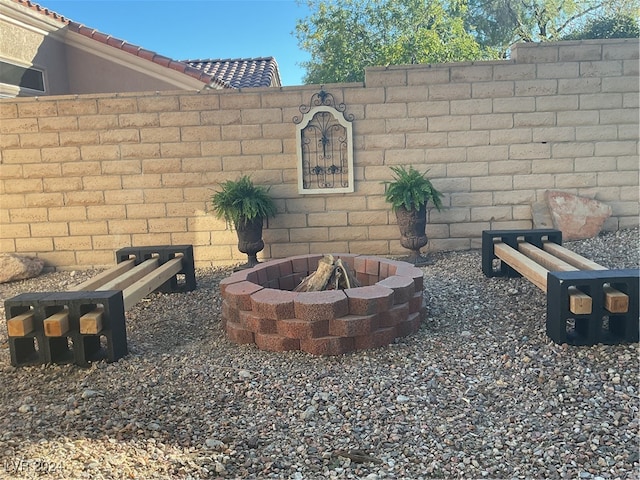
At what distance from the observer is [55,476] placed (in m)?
2.22

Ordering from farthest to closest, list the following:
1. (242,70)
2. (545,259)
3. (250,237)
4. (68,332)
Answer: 1. (242,70)
2. (250,237)
3. (545,259)
4. (68,332)

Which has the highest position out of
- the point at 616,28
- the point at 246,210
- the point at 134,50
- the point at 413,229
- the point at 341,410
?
the point at 134,50

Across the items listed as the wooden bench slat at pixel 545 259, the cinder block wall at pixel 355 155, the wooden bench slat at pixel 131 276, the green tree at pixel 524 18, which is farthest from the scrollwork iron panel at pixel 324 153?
the green tree at pixel 524 18

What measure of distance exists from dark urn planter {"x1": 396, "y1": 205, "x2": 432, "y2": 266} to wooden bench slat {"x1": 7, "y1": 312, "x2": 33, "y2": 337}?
4.07 meters

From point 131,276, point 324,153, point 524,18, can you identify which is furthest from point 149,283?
point 524,18

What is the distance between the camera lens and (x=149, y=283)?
4578mm

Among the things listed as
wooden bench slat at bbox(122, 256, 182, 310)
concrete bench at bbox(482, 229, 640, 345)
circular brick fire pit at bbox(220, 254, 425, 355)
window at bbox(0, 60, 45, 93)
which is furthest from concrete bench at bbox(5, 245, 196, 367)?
window at bbox(0, 60, 45, 93)

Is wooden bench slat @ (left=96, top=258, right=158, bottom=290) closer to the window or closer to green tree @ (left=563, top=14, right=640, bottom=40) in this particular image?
the window

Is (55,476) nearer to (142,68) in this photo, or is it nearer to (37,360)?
(37,360)

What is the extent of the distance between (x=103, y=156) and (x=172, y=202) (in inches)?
41.5

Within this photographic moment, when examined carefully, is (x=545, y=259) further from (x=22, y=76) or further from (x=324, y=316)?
(x=22, y=76)

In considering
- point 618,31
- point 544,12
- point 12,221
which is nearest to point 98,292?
point 12,221

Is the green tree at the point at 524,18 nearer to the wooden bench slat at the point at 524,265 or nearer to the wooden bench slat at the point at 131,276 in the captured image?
the wooden bench slat at the point at 524,265

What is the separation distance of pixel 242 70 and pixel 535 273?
39.2ft
